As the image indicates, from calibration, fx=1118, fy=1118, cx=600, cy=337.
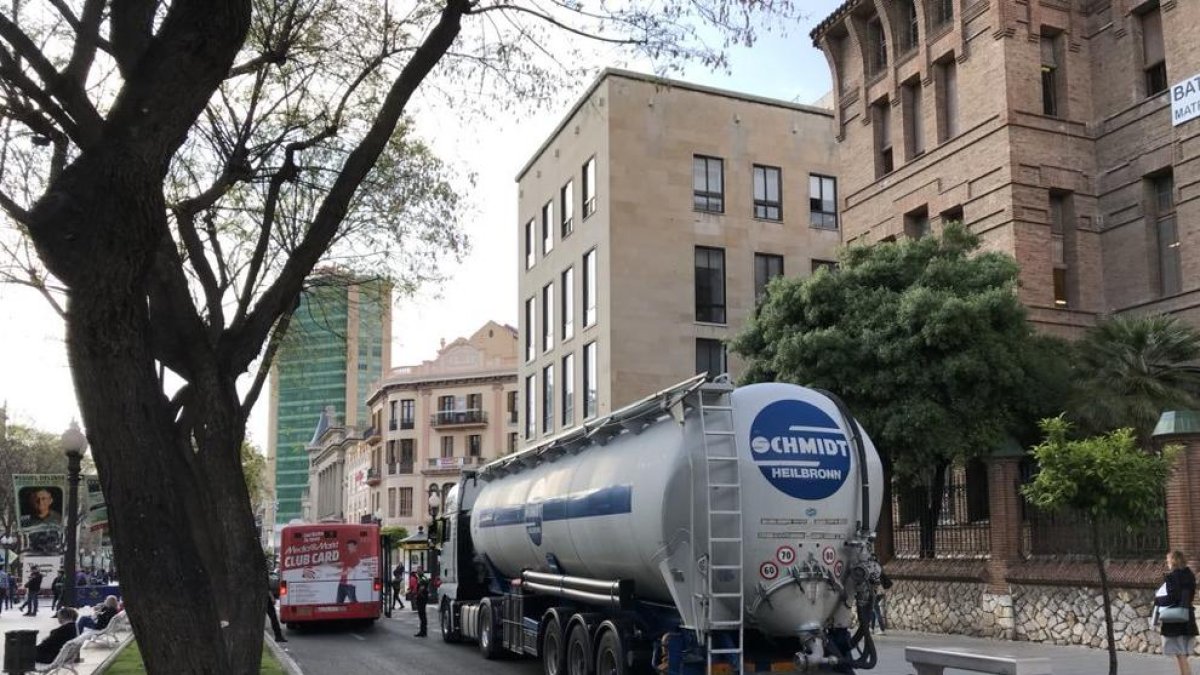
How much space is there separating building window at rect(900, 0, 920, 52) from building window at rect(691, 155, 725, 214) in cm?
1217

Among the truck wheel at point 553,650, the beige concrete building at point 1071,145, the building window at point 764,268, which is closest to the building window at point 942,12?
the beige concrete building at point 1071,145

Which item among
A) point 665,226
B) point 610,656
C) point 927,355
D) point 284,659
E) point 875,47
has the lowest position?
point 284,659

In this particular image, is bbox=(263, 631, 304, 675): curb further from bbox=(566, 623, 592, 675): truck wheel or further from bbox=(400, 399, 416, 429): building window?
bbox=(400, 399, 416, 429): building window

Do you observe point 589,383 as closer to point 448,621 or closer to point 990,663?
point 448,621

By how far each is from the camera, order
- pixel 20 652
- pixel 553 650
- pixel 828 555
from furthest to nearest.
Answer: pixel 553 650
pixel 20 652
pixel 828 555

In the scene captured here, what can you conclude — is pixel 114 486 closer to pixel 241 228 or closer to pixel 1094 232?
pixel 241 228

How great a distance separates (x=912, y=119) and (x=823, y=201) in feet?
46.0

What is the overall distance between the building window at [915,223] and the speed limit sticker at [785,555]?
2082cm

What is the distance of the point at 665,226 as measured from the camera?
41500 mm

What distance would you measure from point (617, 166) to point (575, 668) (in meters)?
28.3

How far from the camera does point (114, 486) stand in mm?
6902

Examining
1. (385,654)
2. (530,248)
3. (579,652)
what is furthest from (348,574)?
(530,248)

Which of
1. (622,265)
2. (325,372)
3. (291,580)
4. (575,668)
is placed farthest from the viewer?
(325,372)

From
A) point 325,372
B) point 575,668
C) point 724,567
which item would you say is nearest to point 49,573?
point 575,668
